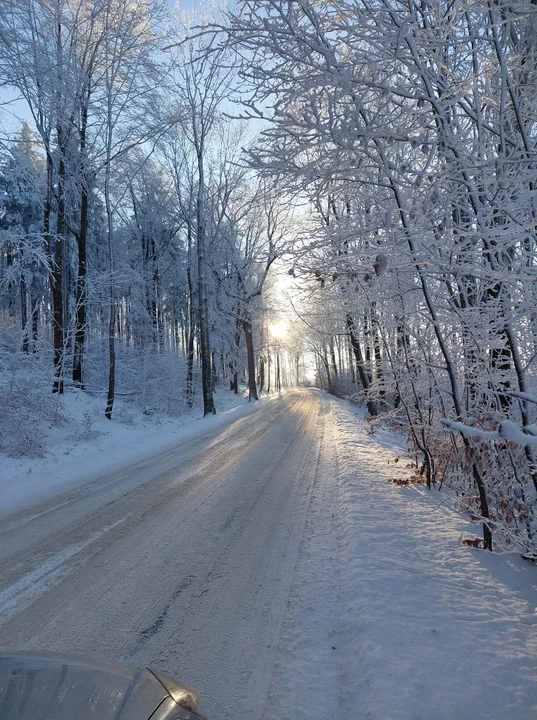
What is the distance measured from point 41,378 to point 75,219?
57.5ft

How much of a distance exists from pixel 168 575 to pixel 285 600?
1.12 m

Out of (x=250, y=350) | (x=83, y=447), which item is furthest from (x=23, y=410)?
(x=250, y=350)

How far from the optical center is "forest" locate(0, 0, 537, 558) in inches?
119

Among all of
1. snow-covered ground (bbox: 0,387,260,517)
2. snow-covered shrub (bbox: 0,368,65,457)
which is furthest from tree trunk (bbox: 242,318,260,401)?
snow-covered shrub (bbox: 0,368,65,457)

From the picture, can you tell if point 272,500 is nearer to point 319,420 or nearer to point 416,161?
point 416,161

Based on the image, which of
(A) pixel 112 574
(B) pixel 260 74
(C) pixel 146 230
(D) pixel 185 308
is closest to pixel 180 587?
(A) pixel 112 574

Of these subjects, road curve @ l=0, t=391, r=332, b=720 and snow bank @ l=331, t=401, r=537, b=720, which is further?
road curve @ l=0, t=391, r=332, b=720

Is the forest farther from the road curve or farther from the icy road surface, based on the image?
the road curve

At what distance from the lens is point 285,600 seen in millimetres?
3410

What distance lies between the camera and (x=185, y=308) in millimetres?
37312

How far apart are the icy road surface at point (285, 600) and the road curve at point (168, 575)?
2 centimetres

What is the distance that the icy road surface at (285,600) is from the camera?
96.4 inches

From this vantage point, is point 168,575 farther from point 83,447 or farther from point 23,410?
point 83,447

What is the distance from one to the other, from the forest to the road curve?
2089mm
